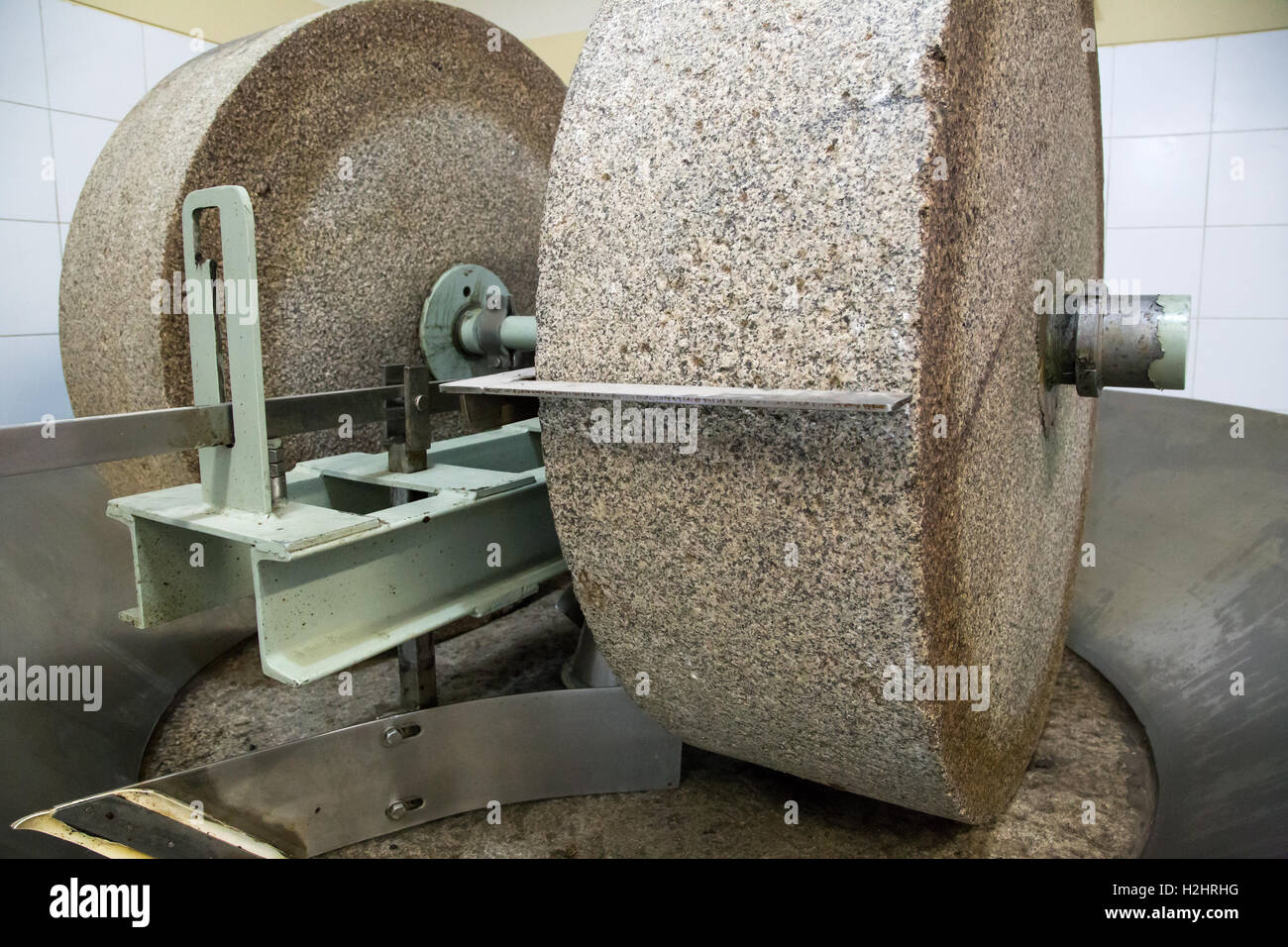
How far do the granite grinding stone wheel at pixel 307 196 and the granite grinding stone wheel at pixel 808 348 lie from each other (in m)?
0.85

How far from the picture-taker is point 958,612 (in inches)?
46.3

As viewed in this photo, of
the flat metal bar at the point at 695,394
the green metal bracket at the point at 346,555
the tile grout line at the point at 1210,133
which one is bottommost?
the green metal bracket at the point at 346,555

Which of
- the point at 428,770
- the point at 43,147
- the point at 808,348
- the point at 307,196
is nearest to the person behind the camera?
the point at 808,348

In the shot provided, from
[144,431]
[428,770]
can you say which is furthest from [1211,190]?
[144,431]

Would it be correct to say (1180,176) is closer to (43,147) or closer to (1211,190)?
(1211,190)

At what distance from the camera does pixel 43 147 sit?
118 inches

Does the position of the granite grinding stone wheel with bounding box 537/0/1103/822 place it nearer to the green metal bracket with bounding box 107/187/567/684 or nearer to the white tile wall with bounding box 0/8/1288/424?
the green metal bracket with bounding box 107/187/567/684

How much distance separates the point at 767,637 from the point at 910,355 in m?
0.41

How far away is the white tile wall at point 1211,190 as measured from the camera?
12.2 ft

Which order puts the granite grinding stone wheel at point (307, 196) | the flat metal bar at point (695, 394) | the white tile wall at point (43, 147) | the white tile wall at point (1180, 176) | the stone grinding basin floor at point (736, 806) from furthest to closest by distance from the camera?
the white tile wall at point (1180, 176)
the white tile wall at point (43, 147)
the granite grinding stone wheel at point (307, 196)
the stone grinding basin floor at point (736, 806)
the flat metal bar at point (695, 394)

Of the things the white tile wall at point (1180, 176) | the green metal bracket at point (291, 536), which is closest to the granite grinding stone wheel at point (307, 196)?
the green metal bracket at point (291, 536)

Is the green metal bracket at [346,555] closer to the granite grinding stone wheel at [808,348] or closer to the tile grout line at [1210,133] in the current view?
the granite grinding stone wheel at [808,348]

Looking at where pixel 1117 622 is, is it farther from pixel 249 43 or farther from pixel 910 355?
pixel 249 43

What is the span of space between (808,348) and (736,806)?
944mm
